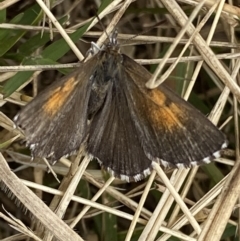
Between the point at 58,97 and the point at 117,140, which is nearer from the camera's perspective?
the point at 58,97

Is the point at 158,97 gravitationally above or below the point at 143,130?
above

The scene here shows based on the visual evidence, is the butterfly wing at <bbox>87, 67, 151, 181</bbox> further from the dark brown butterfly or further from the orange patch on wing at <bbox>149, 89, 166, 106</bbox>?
the orange patch on wing at <bbox>149, 89, 166, 106</bbox>

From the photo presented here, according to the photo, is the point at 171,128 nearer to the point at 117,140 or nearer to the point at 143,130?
the point at 143,130

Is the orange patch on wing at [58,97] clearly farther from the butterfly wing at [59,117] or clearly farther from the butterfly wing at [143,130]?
the butterfly wing at [143,130]

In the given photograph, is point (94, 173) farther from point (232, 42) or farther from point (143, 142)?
point (232, 42)

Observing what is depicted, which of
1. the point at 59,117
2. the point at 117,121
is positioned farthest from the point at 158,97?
the point at 59,117

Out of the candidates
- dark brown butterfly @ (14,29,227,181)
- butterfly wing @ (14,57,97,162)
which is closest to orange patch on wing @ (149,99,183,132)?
dark brown butterfly @ (14,29,227,181)

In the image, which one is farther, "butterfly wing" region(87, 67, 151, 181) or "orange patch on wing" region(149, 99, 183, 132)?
"butterfly wing" region(87, 67, 151, 181)
